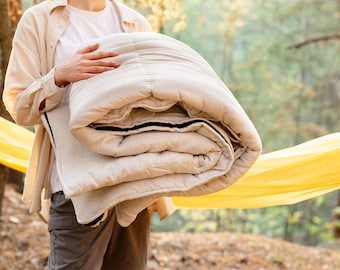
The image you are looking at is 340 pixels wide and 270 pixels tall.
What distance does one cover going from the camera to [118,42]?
125 centimetres

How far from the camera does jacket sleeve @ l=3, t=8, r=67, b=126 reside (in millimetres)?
1336

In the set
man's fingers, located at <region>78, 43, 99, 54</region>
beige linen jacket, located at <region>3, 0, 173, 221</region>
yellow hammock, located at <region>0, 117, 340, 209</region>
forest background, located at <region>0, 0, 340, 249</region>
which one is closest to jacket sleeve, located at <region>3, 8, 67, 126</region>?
beige linen jacket, located at <region>3, 0, 173, 221</region>

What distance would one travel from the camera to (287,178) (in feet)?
5.98

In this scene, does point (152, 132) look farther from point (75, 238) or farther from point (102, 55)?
point (75, 238)

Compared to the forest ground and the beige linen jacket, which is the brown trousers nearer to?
the beige linen jacket

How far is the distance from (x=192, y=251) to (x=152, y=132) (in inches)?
81.7

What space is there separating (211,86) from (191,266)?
1975mm

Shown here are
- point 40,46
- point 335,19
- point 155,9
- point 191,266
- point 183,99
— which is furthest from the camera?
point 335,19

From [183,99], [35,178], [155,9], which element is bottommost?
[155,9]

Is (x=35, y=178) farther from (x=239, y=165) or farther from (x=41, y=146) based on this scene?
(x=239, y=165)

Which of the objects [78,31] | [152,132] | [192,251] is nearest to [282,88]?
[192,251]

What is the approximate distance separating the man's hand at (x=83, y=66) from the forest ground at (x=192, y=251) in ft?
5.62

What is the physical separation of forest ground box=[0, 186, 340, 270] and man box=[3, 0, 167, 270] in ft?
4.86

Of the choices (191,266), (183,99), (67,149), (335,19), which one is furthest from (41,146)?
(335,19)
